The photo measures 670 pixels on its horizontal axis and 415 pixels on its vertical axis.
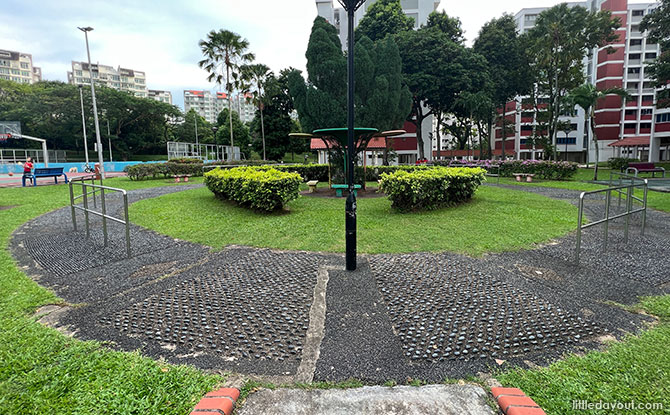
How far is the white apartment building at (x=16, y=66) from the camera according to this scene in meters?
91.7

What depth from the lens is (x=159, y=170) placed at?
67.6 feet

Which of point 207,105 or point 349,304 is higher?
point 207,105

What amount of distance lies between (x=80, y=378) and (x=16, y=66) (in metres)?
129

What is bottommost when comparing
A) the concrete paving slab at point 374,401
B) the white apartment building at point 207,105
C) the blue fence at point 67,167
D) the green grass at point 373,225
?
the concrete paving slab at point 374,401

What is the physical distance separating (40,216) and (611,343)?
1137 cm

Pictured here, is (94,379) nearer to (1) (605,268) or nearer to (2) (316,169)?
(1) (605,268)

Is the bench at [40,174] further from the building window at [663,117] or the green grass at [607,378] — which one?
the building window at [663,117]

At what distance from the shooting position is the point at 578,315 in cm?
346

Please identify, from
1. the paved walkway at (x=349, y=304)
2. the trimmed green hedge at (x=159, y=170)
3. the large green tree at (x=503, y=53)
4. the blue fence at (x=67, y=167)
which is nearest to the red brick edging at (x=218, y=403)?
the paved walkway at (x=349, y=304)

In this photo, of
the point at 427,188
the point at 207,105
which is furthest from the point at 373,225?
the point at 207,105

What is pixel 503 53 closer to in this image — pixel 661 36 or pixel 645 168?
pixel 661 36

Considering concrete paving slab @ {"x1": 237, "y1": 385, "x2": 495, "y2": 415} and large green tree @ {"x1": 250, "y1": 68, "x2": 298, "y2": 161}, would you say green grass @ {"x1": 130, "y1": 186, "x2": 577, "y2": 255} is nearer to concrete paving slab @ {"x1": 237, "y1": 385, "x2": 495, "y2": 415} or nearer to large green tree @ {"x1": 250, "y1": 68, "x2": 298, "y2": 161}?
concrete paving slab @ {"x1": 237, "y1": 385, "x2": 495, "y2": 415}

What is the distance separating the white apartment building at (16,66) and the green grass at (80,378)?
118760 mm

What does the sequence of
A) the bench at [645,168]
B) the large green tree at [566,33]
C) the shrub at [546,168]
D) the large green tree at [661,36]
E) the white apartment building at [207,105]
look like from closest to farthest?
the bench at [645,168]
the shrub at [546,168]
the large green tree at [661,36]
the large green tree at [566,33]
the white apartment building at [207,105]
